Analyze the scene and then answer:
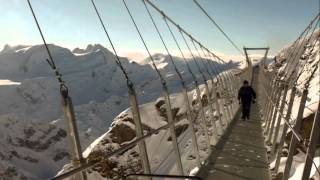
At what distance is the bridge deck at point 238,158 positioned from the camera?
8.85 meters

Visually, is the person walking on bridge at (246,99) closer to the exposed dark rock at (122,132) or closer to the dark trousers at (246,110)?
the dark trousers at (246,110)

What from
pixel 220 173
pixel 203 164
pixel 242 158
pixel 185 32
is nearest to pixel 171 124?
pixel 220 173

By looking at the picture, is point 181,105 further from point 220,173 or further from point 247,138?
point 220,173

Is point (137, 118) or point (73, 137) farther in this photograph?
point (137, 118)

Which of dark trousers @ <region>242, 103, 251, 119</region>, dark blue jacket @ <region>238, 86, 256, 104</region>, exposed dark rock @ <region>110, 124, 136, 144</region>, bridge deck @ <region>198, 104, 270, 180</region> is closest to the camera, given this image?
bridge deck @ <region>198, 104, 270, 180</region>

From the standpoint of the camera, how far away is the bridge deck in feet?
29.0

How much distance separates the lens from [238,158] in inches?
416

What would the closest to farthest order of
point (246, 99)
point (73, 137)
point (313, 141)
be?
1. point (73, 137)
2. point (313, 141)
3. point (246, 99)

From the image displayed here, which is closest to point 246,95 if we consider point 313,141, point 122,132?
point 313,141

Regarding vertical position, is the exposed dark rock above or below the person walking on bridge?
below

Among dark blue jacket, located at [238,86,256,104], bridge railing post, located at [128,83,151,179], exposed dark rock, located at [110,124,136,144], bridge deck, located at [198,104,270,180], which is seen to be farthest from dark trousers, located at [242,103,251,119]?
exposed dark rock, located at [110,124,136,144]

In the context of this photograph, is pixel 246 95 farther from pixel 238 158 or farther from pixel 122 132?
pixel 122 132

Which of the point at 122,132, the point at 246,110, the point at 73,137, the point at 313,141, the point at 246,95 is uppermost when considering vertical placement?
the point at 73,137

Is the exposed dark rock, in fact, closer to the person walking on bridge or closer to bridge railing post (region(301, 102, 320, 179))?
the person walking on bridge
